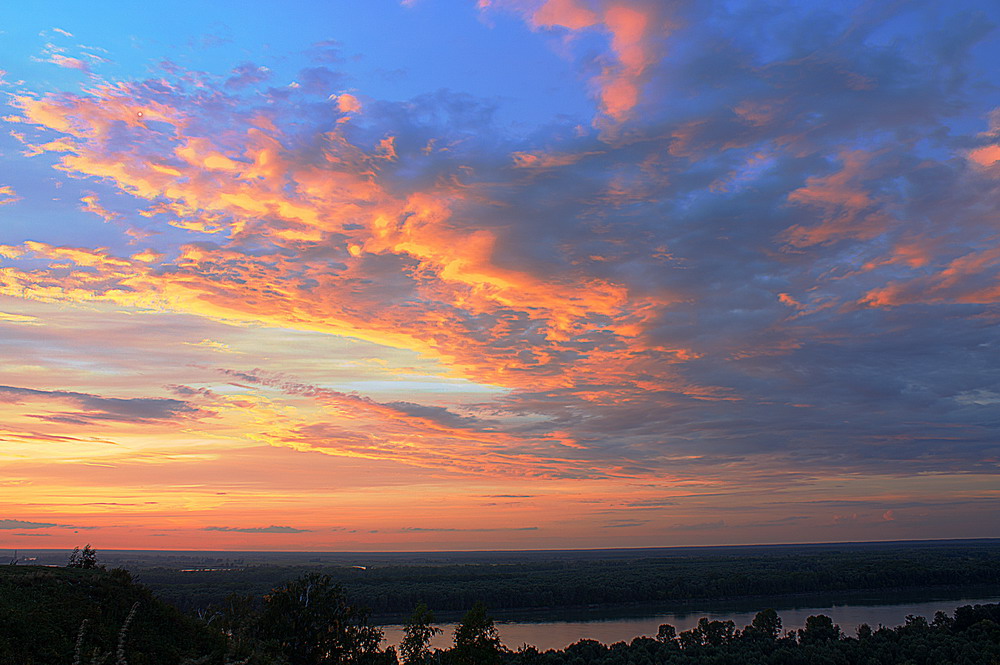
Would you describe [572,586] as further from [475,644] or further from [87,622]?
[87,622]

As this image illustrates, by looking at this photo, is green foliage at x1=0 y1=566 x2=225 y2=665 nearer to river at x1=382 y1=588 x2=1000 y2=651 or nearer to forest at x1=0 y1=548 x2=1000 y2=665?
forest at x1=0 y1=548 x2=1000 y2=665

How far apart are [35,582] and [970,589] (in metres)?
126

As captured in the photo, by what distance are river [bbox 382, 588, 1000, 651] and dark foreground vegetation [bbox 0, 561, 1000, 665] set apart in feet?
46.2

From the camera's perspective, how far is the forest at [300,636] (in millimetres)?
12500

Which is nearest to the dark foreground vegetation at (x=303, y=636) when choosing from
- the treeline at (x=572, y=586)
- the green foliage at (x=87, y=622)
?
the green foliage at (x=87, y=622)

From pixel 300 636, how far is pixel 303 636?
120mm

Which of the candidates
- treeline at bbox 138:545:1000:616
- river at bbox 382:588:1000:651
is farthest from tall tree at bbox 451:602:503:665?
treeline at bbox 138:545:1000:616

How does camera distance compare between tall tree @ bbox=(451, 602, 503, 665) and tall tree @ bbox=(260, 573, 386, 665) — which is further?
tall tree @ bbox=(451, 602, 503, 665)

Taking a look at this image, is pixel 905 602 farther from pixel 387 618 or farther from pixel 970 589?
pixel 387 618

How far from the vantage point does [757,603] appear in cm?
9381

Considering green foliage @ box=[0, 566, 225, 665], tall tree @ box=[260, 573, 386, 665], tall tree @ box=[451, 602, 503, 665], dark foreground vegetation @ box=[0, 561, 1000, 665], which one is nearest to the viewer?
green foliage @ box=[0, 566, 225, 665]

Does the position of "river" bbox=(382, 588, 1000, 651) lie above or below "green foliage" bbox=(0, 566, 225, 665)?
below

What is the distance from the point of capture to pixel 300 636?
24.6 metres

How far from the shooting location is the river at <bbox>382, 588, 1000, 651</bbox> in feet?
216
